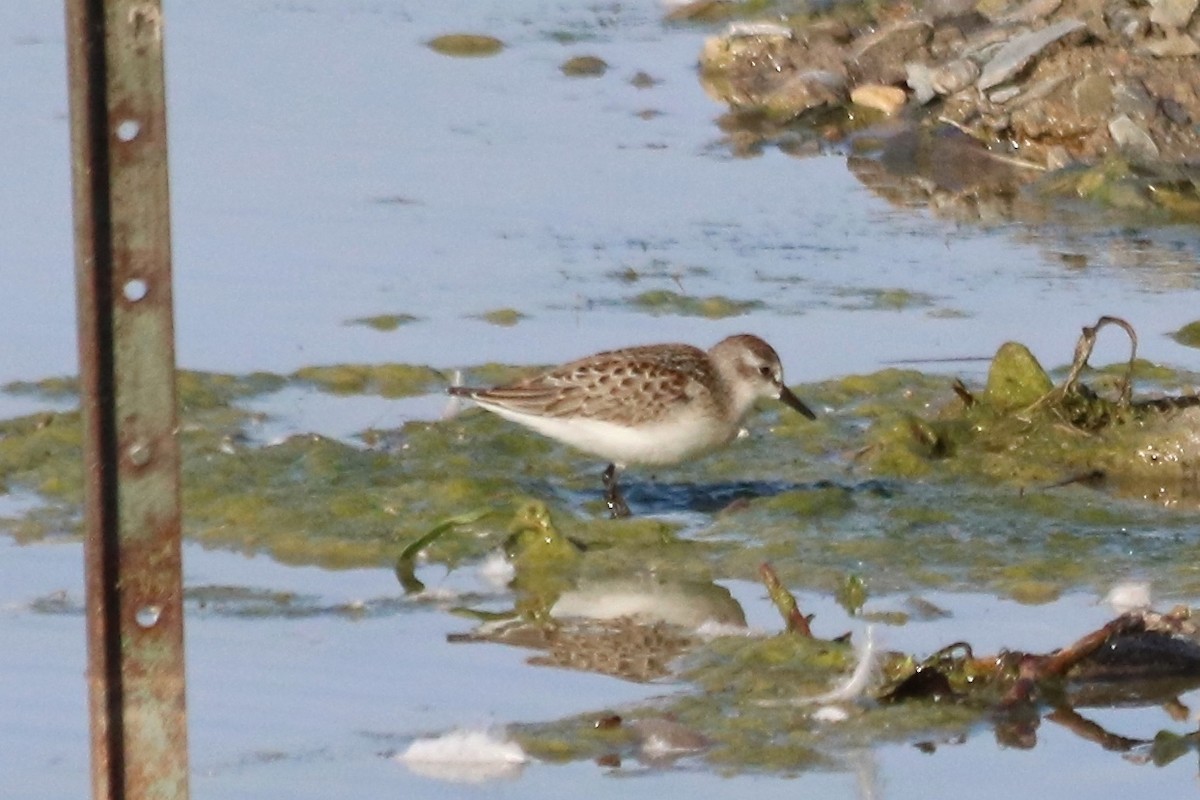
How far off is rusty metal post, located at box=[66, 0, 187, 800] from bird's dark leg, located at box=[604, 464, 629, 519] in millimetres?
4026

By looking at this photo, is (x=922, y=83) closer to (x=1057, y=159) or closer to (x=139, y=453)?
(x=1057, y=159)

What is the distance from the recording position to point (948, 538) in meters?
7.63

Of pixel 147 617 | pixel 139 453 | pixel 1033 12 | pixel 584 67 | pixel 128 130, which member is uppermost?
pixel 128 130

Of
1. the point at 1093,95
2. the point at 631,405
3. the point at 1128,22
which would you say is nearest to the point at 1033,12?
the point at 1128,22

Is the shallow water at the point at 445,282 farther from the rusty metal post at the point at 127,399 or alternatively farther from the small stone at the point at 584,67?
the rusty metal post at the point at 127,399

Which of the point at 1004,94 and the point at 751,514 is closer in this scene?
the point at 751,514

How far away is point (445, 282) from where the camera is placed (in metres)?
10.6

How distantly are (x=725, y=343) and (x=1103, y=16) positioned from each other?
5353mm

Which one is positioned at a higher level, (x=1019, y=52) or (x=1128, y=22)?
(x=1128, y=22)

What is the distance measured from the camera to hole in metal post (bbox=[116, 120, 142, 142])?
12.3ft

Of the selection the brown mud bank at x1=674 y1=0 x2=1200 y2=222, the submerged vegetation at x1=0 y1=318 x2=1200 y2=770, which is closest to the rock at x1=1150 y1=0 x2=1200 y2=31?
the brown mud bank at x1=674 y1=0 x2=1200 y2=222

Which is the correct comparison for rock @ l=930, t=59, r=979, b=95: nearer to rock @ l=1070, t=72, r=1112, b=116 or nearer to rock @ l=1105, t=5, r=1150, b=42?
rock @ l=1070, t=72, r=1112, b=116

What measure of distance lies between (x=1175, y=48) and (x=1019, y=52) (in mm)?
771

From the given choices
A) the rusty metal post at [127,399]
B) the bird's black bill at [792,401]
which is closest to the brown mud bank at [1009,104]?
the bird's black bill at [792,401]
